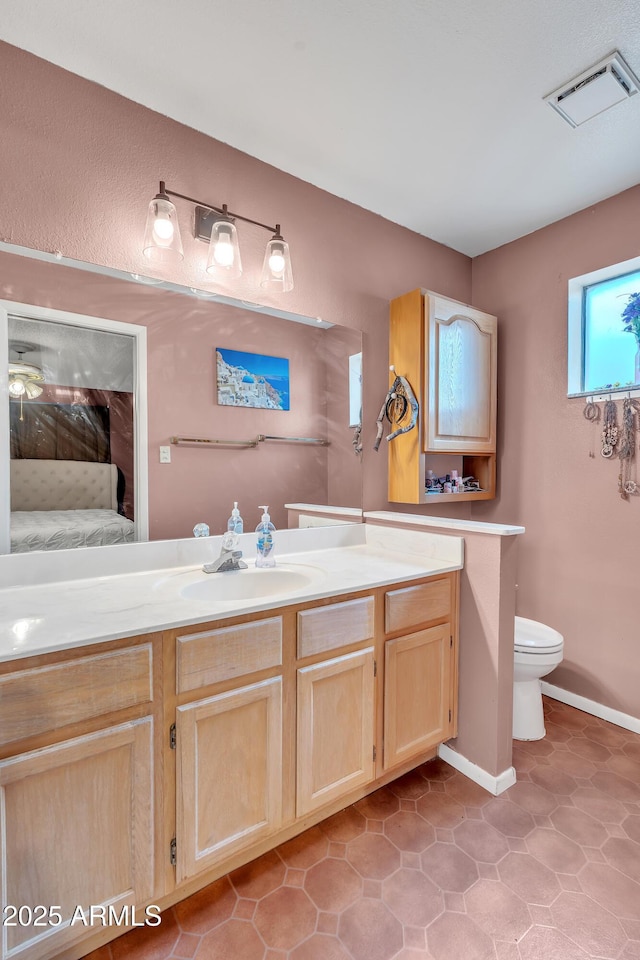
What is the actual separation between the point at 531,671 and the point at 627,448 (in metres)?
1.13

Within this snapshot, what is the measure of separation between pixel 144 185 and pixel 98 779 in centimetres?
184

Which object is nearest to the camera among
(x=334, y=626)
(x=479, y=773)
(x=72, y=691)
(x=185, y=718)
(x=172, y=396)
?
(x=72, y=691)

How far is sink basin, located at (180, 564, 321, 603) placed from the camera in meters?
1.56

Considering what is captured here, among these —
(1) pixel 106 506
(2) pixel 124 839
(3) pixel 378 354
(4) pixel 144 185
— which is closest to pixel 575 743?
(2) pixel 124 839

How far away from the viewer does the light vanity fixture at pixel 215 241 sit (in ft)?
5.05

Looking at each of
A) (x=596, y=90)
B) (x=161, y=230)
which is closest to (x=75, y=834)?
(x=161, y=230)

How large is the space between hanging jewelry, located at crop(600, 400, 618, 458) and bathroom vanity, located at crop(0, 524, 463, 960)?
1.12 m

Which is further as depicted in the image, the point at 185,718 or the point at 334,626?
the point at 334,626

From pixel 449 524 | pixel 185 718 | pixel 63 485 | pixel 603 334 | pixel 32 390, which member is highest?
pixel 603 334

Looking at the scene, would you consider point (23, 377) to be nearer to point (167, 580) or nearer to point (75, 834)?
point (167, 580)

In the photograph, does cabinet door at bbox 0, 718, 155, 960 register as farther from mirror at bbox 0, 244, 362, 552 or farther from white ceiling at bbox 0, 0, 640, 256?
white ceiling at bbox 0, 0, 640, 256

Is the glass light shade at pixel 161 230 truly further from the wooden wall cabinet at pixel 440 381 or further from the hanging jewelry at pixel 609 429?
the hanging jewelry at pixel 609 429

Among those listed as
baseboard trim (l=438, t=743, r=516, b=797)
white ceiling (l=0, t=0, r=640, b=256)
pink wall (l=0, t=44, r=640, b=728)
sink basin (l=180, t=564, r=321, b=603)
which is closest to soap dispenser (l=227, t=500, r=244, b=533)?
sink basin (l=180, t=564, r=321, b=603)

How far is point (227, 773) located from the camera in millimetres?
1214
